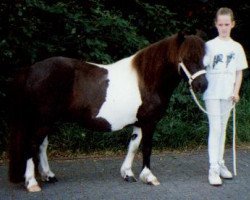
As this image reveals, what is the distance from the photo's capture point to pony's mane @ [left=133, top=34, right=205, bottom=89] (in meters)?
5.65

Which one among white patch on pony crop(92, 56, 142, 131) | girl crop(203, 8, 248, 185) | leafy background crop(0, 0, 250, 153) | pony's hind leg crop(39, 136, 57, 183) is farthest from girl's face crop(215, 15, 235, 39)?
pony's hind leg crop(39, 136, 57, 183)

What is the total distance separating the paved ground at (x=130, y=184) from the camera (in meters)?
5.40

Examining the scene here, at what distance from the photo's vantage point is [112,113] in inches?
227

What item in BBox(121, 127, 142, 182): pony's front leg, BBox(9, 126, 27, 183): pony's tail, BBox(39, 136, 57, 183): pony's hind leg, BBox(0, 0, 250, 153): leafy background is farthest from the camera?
BBox(0, 0, 250, 153): leafy background

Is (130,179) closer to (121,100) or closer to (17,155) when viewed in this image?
(121,100)

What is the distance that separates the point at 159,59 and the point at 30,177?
6.54 ft

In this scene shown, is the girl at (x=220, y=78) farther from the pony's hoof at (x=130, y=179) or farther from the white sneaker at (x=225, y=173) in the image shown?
the pony's hoof at (x=130, y=179)

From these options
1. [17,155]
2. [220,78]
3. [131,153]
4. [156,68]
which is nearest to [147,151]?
[131,153]

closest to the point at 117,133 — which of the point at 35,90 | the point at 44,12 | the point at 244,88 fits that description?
the point at 44,12

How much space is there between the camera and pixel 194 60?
217 inches

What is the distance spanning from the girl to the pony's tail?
2181 millimetres

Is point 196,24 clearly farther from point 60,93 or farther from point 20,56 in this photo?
Result: point 60,93

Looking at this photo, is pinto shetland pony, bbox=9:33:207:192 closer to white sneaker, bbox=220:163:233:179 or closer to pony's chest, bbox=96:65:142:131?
pony's chest, bbox=96:65:142:131

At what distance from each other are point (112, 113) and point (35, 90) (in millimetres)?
919
